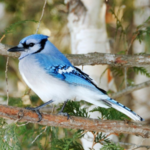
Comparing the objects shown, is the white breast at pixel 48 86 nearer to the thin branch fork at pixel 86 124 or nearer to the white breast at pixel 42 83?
the white breast at pixel 42 83

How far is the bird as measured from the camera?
1.26 meters

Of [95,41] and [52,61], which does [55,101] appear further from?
[95,41]

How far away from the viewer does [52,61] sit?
1.33 meters

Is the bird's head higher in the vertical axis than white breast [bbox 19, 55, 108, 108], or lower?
higher

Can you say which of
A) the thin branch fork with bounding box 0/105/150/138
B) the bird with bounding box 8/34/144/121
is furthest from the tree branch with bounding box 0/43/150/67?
the thin branch fork with bounding box 0/105/150/138

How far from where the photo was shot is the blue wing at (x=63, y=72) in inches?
51.0

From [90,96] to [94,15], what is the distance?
0.75 metres

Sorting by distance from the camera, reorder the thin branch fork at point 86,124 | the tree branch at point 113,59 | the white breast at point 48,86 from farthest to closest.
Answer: the tree branch at point 113,59
the white breast at point 48,86
the thin branch fork at point 86,124

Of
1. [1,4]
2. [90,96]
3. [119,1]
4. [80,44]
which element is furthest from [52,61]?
[119,1]

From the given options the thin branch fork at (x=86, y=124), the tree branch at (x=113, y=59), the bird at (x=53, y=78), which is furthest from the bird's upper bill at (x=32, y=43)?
the thin branch fork at (x=86, y=124)

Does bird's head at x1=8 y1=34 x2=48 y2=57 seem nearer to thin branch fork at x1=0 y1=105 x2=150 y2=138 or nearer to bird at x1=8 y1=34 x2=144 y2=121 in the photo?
bird at x1=8 y1=34 x2=144 y2=121

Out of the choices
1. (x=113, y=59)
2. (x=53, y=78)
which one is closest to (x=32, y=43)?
(x=53, y=78)

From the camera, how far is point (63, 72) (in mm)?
1305

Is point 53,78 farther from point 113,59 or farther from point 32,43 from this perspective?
point 113,59
